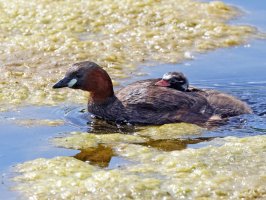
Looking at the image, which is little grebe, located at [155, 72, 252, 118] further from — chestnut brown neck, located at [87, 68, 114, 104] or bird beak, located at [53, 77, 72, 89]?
bird beak, located at [53, 77, 72, 89]

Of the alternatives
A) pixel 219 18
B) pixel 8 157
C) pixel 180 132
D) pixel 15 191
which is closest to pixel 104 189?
pixel 15 191

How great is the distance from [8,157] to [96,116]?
1.64m

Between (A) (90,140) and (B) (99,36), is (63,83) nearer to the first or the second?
(A) (90,140)

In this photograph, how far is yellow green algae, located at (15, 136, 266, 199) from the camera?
6.69 m

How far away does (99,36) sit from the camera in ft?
37.3

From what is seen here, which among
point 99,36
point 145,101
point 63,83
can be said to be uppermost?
point 99,36

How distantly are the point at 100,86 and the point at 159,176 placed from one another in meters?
2.29

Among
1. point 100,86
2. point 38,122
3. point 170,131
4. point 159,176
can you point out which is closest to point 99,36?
point 100,86

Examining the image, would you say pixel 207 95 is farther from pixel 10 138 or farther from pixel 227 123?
pixel 10 138

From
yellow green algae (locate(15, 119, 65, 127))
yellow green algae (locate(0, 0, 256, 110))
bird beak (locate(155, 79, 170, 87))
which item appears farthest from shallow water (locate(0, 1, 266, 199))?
bird beak (locate(155, 79, 170, 87))

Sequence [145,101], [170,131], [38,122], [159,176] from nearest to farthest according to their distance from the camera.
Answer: [159,176]
[170,131]
[38,122]
[145,101]

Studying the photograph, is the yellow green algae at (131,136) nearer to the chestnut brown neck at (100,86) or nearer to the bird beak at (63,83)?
the chestnut brown neck at (100,86)

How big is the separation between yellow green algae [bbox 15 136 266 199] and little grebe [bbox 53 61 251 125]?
3.44ft

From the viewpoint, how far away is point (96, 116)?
9117 mm
